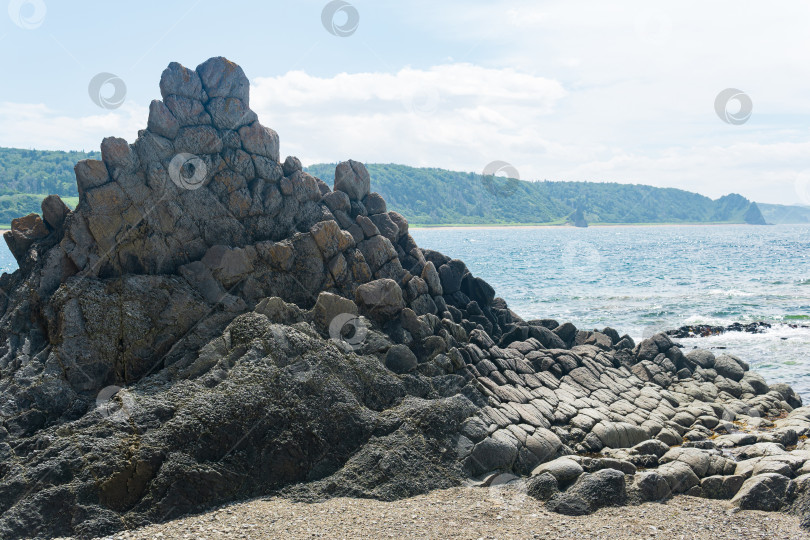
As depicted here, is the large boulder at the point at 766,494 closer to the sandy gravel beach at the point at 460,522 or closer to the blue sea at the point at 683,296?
Result: the sandy gravel beach at the point at 460,522

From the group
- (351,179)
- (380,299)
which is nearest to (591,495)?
(380,299)

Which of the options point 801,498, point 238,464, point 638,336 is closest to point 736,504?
point 801,498

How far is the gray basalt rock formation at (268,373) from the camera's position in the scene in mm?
17781

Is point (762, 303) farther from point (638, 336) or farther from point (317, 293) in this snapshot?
point (317, 293)

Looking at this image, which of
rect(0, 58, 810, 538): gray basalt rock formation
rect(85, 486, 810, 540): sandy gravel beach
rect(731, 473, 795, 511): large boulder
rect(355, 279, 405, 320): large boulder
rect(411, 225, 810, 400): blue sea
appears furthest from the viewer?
rect(411, 225, 810, 400): blue sea

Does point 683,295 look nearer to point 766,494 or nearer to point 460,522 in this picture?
point 766,494

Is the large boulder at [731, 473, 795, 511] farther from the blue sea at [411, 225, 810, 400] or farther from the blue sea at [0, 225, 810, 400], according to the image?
the blue sea at [0, 225, 810, 400]

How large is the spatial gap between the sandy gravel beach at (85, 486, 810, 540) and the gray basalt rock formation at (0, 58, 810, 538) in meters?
0.67

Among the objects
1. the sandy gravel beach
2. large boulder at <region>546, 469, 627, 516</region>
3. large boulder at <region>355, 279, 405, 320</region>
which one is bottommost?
the sandy gravel beach

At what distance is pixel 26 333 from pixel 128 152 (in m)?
7.31

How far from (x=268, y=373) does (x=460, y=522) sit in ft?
23.3

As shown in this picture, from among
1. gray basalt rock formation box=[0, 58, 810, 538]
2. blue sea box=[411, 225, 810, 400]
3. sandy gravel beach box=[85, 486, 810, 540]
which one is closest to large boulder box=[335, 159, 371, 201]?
gray basalt rock formation box=[0, 58, 810, 538]

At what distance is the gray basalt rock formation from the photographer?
58.3ft

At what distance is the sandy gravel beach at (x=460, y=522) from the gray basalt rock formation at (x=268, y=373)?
670mm
